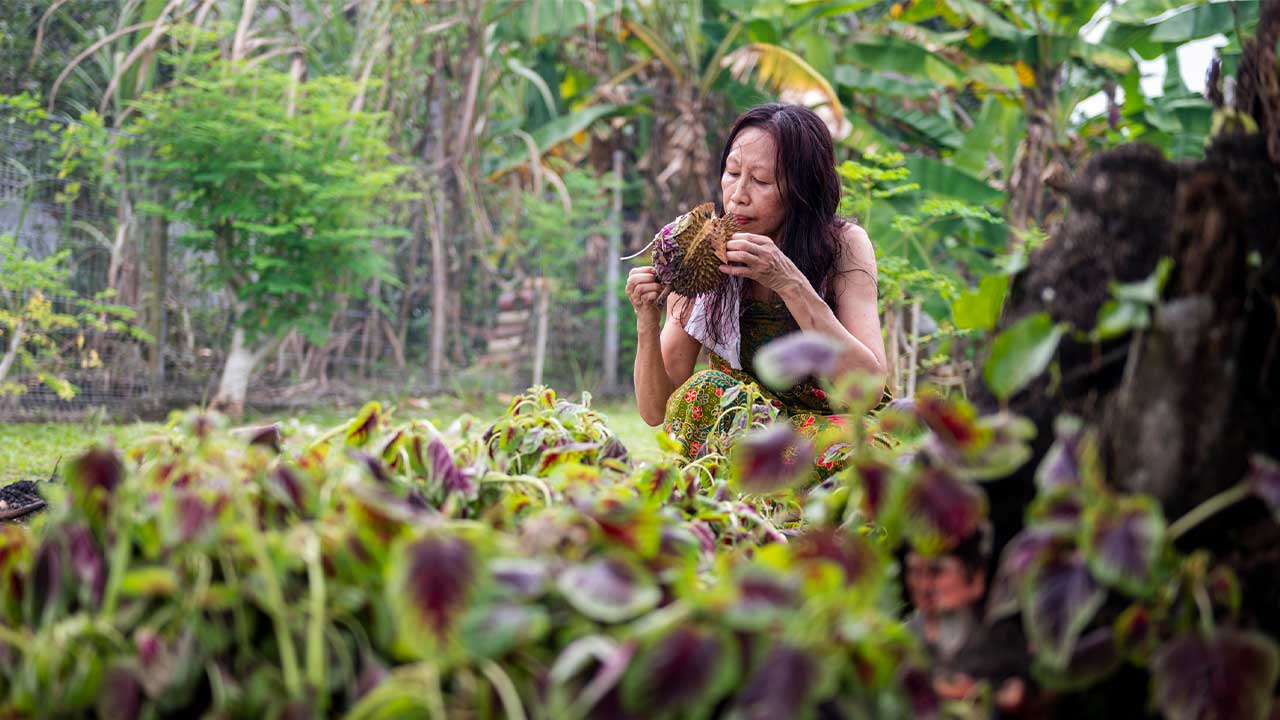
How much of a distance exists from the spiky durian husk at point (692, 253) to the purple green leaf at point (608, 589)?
1599 millimetres

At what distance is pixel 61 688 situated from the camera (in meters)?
0.60

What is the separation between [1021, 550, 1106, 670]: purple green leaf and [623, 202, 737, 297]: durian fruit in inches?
63.0

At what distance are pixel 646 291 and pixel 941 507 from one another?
1.64m

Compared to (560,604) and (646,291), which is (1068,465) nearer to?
(560,604)

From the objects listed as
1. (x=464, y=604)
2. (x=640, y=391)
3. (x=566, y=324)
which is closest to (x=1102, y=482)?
(x=464, y=604)

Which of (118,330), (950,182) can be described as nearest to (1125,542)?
(118,330)

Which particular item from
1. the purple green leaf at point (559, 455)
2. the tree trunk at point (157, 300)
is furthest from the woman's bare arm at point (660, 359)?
the tree trunk at point (157, 300)

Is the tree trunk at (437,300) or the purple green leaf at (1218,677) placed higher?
the purple green leaf at (1218,677)

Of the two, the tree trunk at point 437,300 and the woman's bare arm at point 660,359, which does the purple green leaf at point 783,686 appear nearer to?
the woman's bare arm at point 660,359

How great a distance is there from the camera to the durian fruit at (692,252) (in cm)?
219

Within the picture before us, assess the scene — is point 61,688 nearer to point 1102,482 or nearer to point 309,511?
point 309,511

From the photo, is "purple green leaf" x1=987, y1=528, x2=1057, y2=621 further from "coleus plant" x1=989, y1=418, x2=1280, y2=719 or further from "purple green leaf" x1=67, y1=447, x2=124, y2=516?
"purple green leaf" x1=67, y1=447, x2=124, y2=516

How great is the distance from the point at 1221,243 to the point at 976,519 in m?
0.28

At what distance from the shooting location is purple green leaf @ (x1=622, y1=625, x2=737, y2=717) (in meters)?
0.55
